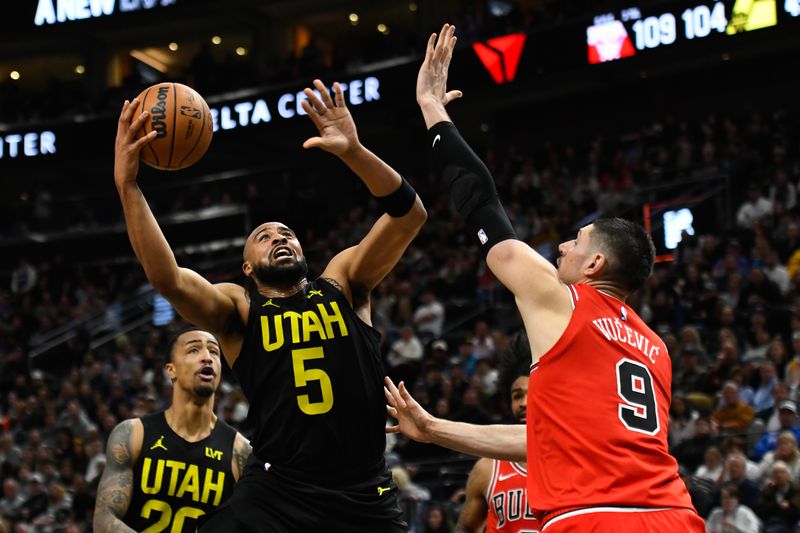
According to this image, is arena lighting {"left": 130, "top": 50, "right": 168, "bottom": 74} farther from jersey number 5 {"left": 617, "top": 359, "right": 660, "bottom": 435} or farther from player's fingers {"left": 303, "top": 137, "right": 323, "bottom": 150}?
jersey number 5 {"left": 617, "top": 359, "right": 660, "bottom": 435}

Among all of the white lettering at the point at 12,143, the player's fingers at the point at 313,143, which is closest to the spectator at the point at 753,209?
the player's fingers at the point at 313,143

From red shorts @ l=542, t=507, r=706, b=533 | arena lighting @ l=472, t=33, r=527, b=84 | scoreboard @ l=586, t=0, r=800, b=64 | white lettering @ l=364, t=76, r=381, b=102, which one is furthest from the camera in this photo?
white lettering @ l=364, t=76, r=381, b=102

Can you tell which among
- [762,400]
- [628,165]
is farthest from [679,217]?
[762,400]

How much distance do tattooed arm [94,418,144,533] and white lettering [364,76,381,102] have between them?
53.3ft

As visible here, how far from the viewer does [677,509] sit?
3912 mm

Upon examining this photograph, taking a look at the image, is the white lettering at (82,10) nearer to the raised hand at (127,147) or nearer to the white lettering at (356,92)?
the white lettering at (356,92)

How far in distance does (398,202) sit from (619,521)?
88.7 inches

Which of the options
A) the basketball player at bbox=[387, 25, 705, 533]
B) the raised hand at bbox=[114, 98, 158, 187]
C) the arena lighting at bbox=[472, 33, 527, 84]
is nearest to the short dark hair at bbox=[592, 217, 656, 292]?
the basketball player at bbox=[387, 25, 705, 533]

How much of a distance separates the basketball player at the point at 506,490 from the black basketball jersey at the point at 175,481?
1367 mm

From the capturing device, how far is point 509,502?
589 centimetres

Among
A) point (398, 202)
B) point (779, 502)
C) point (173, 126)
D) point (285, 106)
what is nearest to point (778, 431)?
point (779, 502)

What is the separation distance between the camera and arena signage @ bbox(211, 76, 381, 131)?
898 inches

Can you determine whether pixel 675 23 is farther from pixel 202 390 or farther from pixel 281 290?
pixel 281 290

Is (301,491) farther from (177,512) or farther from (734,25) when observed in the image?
(734,25)
